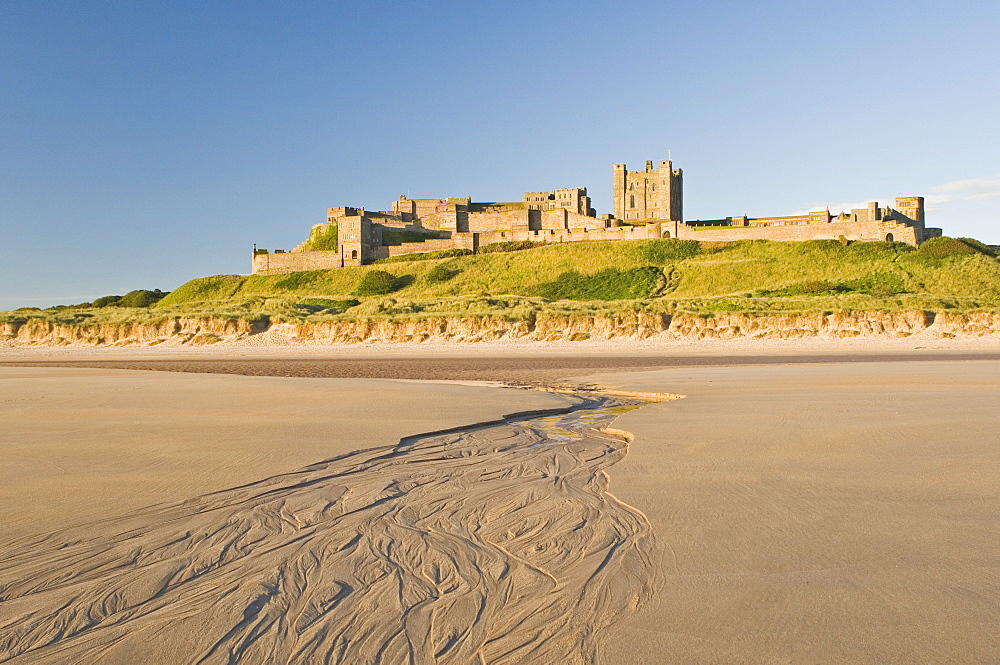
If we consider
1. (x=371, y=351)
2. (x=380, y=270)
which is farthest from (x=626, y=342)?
(x=380, y=270)

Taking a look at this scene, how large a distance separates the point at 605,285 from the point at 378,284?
18.7 metres

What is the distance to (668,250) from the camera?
60.2 meters

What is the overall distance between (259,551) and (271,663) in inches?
44.0

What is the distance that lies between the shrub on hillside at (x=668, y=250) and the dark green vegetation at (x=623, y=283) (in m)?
0.09

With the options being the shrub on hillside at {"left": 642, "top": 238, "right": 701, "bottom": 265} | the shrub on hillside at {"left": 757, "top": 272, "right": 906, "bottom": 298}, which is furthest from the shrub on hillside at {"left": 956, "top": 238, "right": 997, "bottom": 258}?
the shrub on hillside at {"left": 642, "top": 238, "right": 701, "bottom": 265}

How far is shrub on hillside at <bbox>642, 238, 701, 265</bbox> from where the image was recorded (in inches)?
2309

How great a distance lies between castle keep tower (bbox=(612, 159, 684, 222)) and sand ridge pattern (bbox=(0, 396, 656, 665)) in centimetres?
8828

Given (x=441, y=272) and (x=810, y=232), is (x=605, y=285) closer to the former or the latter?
(x=441, y=272)

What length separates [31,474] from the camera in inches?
190

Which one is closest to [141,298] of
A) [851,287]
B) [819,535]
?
[851,287]

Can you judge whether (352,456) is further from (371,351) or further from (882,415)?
(371,351)

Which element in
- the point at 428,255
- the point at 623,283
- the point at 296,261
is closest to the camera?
the point at 623,283

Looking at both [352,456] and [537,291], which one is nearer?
[352,456]

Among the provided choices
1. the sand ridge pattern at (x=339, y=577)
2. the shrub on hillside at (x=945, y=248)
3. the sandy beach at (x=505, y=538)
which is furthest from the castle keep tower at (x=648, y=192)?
the sand ridge pattern at (x=339, y=577)
